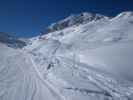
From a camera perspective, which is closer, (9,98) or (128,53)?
(9,98)

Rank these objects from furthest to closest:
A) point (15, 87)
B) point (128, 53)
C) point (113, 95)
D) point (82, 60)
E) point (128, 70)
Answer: point (82, 60) → point (128, 53) → point (128, 70) → point (15, 87) → point (113, 95)

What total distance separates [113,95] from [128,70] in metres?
2.64

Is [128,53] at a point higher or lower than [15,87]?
higher

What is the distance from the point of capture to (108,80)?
755cm

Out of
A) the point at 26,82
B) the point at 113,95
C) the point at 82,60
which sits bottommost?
the point at 113,95

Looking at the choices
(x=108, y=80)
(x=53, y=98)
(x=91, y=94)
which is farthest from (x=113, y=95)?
(x=53, y=98)

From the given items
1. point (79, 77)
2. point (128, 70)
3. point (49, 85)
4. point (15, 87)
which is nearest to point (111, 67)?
point (128, 70)

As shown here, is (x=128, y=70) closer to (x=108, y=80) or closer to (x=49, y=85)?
(x=108, y=80)

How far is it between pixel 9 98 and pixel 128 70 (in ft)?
19.2

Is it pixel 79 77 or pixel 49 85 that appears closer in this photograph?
pixel 49 85

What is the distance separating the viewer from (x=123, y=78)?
24.9 ft

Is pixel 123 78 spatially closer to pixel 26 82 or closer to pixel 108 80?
pixel 108 80

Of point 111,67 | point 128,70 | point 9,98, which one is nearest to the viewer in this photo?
point 9,98

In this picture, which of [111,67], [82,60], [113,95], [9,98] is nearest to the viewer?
[9,98]
